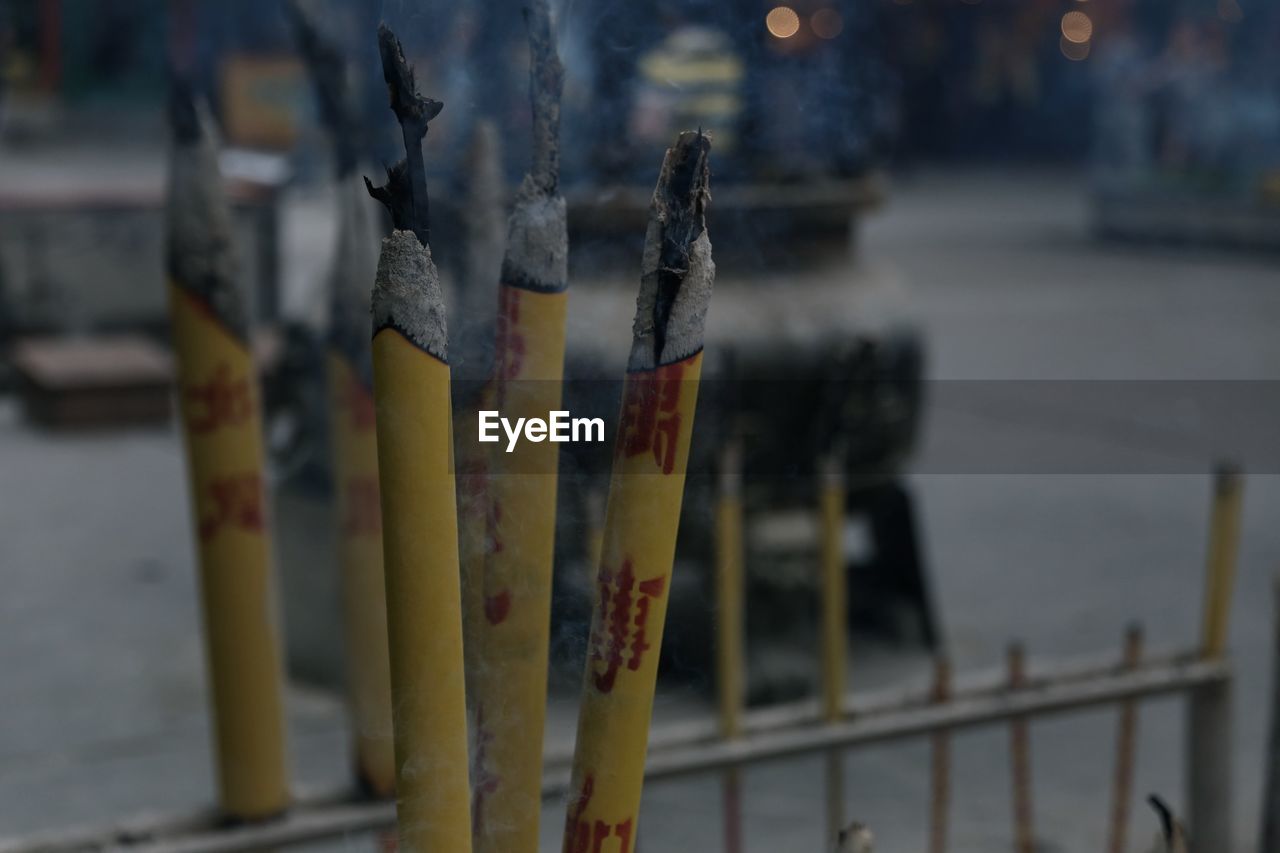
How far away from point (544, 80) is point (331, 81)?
1.28 meters

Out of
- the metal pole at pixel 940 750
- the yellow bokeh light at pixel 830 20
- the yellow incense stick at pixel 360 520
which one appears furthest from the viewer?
the yellow bokeh light at pixel 830 20

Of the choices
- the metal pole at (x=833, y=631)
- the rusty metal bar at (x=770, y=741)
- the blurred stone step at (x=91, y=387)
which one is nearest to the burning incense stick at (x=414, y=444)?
the rusty metal bar at (x=770, y=741)

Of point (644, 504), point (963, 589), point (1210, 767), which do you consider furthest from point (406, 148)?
point (963, 589)

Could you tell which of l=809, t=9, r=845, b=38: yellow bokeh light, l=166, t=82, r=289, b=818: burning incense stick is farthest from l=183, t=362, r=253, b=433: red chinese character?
l=809, t=9, r=845, b=38: yellow bokeh light

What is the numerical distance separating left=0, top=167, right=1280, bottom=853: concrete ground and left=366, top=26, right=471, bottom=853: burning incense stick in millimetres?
428

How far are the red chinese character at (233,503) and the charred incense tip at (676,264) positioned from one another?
964mm

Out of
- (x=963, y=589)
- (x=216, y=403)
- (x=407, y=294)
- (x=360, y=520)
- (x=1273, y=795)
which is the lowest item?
(x=963, y=589)

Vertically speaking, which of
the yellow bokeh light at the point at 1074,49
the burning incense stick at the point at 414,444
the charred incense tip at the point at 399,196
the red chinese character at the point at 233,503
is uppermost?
the yellow bokeh light at the point at 1074,49

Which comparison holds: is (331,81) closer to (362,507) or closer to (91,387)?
(362,507)

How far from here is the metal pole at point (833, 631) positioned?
7.51 ft

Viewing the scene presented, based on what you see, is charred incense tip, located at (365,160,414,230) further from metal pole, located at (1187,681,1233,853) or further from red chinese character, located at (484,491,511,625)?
metal pole, located at (1187,681,1233,853)

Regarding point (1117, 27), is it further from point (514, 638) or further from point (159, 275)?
point (514, 638)

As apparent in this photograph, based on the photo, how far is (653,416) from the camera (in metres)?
0.93

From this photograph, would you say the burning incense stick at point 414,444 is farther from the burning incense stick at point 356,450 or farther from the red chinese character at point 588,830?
the burning incense stick at point 356,450
